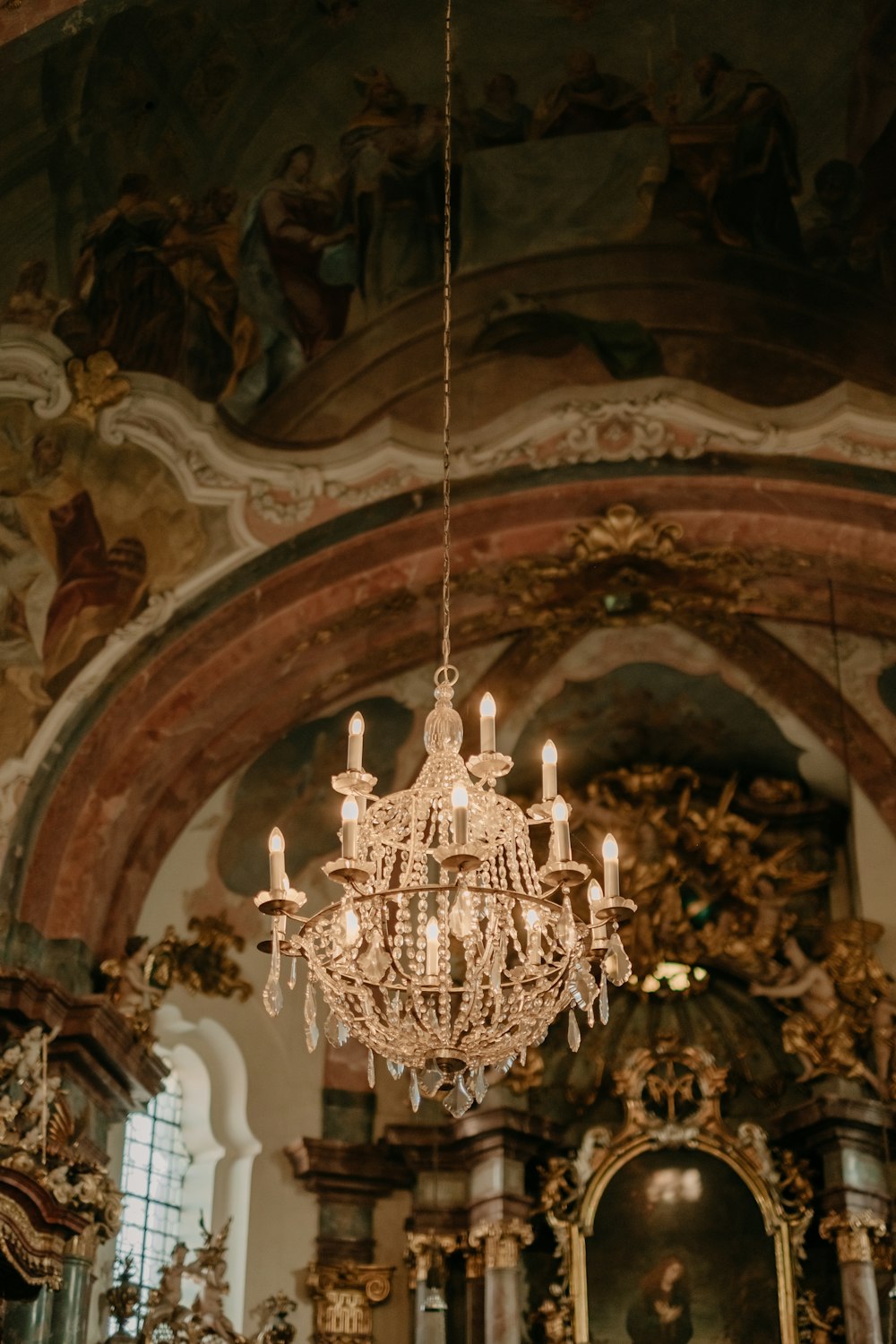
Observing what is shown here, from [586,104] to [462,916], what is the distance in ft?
17.2

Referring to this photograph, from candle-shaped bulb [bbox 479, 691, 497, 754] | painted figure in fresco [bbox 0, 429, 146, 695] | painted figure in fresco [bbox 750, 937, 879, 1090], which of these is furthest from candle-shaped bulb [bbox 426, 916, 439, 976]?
painted figure in fresco [bbox 750, 937, 879, 1090]

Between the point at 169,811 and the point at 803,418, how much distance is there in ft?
16.2

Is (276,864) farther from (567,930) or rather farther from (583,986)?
(583,986)

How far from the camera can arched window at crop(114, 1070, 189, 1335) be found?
493 inches

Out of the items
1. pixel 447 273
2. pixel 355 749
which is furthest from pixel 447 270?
pixel 355 749

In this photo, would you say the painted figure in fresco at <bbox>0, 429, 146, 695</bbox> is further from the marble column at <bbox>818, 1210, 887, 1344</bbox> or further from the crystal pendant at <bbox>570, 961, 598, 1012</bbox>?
the marble column at <bbox>818, 1210, 887, 1344</bbox>

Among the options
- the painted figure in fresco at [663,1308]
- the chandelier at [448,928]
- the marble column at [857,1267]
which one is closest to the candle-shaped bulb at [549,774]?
the chandelier at [448,928]

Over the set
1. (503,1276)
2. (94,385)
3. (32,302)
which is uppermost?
(32,302)

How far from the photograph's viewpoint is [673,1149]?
13.2 m

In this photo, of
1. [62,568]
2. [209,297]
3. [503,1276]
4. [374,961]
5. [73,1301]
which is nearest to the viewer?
[374,961]

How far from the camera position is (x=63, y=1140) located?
10.9m

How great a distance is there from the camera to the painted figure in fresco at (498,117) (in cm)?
1064

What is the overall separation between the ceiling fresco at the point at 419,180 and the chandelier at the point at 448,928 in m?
3.61

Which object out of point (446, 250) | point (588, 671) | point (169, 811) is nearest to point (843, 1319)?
point (588, 671)
